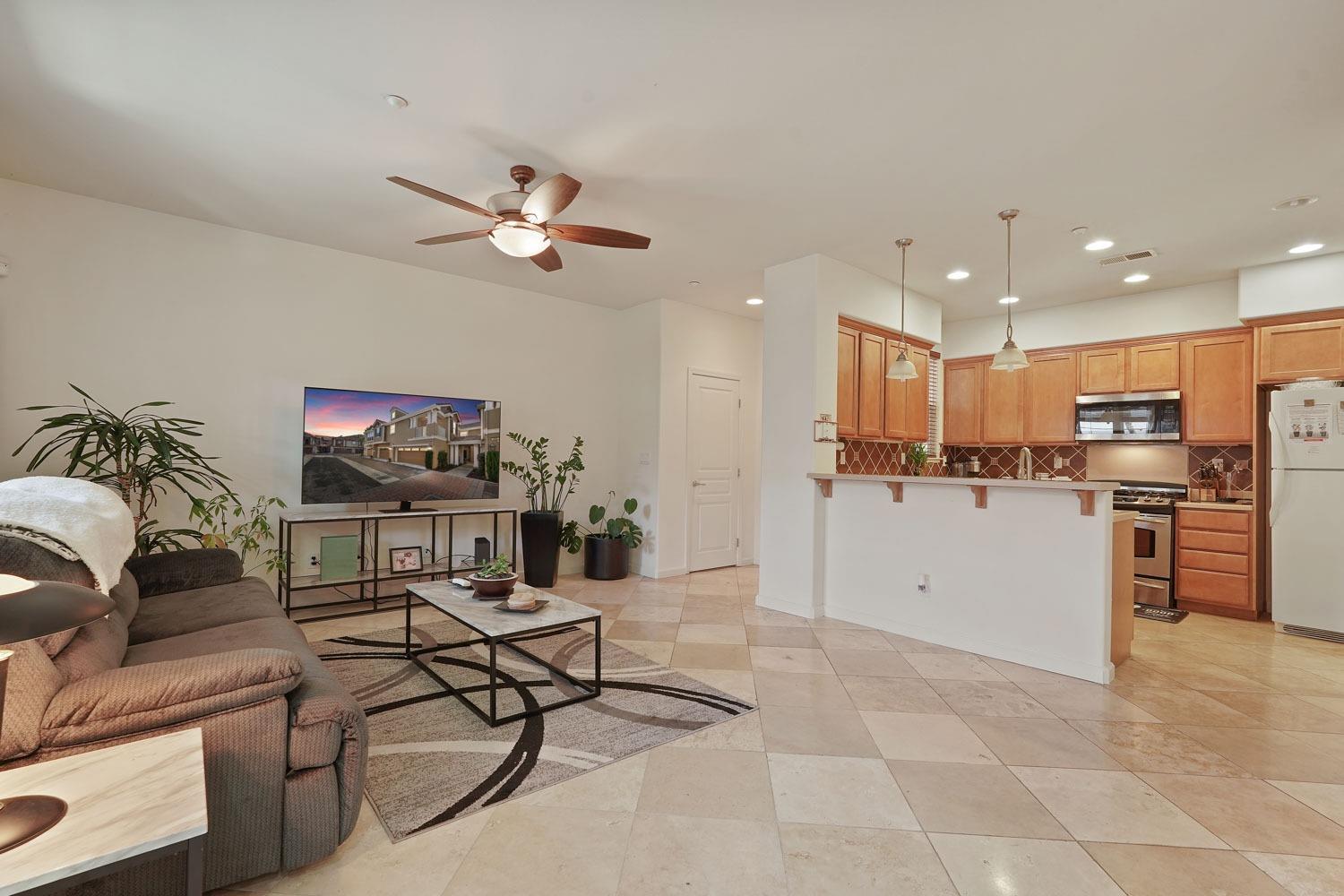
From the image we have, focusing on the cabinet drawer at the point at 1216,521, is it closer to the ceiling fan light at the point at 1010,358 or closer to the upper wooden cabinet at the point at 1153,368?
the upper wooden cabinet at the point at 1153,368

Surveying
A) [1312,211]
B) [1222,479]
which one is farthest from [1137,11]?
[1222,479]

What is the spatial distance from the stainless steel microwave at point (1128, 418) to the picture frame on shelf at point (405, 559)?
594cm

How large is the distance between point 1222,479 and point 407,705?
6.32 m

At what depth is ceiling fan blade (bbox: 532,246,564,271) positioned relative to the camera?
340cm

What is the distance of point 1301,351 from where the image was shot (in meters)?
4.41

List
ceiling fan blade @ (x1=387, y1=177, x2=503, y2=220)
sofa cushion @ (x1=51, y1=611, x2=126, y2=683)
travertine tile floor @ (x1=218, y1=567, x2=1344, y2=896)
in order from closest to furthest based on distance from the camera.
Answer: sofa cushion @ (x1=51, y1=611, x2=126, y2=683) < travertine tile floor @ (x1=218, y1=567, x2=1344, y2=896) < ceiling fan blade @ (x1=387, y1=177, x2=503, y2=220)

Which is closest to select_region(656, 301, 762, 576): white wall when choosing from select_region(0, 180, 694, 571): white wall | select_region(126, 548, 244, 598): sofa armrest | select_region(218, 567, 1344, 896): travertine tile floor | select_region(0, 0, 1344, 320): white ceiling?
select_region(0, 180, 694, 571): white wall

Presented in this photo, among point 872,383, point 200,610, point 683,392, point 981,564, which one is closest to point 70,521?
point 200,610

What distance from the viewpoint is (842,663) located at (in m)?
3.47

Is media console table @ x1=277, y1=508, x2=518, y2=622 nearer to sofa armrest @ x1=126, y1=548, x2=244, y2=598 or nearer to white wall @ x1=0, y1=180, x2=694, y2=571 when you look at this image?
white wall @ x1=0, y1=180, x2=694, y2=571

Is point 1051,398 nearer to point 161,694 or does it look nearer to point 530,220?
point 530,220

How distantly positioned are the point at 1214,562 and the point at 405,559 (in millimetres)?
6330

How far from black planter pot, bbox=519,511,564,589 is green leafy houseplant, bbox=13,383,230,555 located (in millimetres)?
2206

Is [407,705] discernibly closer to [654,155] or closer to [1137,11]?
[654,155]
